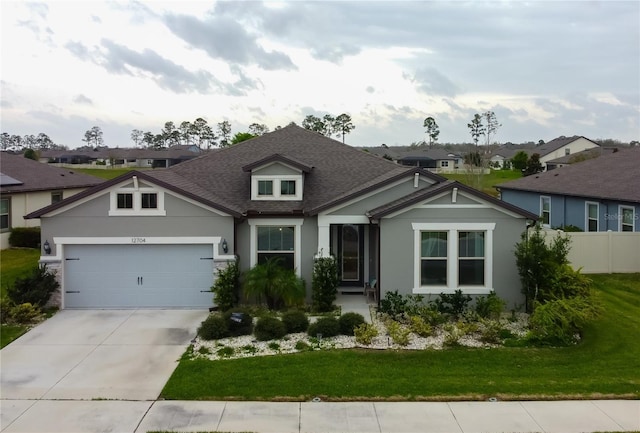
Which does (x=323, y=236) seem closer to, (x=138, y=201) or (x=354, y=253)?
(x=354, y=253)

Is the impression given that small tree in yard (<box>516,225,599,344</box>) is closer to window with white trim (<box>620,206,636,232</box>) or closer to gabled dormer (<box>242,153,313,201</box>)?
gabled dormer (<box>242,153,313,201</box>)

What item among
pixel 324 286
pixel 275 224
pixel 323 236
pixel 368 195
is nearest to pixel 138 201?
pixel 275 224

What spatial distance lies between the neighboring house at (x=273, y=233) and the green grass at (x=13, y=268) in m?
2.31

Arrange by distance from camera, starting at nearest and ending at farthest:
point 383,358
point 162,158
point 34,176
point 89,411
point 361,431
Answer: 1. point 361,431
2. point 89,411
3. point 383,358
4. point 34,176
5. point 162,158

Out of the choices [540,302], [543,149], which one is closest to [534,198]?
[540,302]

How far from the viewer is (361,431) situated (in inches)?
316

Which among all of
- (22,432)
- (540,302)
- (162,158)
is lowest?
(22,432)

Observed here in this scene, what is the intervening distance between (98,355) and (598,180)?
21330 millimetres

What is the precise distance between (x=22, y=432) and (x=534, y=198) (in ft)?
83.2

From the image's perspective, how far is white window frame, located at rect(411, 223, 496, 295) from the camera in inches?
568

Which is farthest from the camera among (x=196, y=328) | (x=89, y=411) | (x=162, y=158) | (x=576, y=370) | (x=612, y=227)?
(x=162, y=158)

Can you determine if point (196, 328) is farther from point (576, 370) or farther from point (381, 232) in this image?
point (576, 370)

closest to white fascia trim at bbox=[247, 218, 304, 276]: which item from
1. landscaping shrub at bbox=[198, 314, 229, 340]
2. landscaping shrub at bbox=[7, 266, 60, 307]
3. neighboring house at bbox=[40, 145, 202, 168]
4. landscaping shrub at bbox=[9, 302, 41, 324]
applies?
landscaping shrub at bbox=[198, 314, 229, 340]

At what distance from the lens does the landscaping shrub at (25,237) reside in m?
22.3
